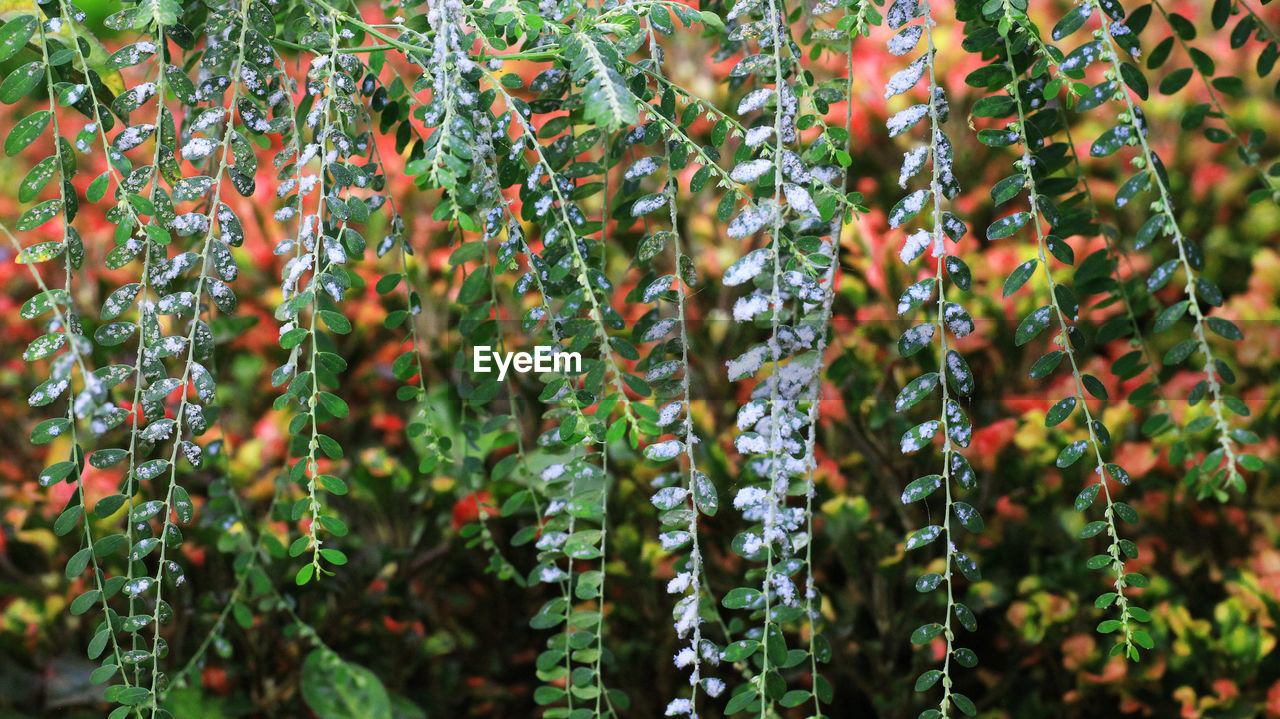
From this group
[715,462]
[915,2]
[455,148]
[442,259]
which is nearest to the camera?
[455,148]

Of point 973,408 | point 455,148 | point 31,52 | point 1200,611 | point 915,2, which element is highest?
point 31,52

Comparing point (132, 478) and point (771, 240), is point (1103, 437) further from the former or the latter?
point (132, 478)

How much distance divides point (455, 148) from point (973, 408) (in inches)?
53.1

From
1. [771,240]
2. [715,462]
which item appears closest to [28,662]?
[715,462]

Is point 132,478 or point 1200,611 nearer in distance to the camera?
point 132,478

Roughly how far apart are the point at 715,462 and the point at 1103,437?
0.82m

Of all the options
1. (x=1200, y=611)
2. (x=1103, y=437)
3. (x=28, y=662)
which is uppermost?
(x=1103, y=437)

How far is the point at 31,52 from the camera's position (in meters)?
1.06

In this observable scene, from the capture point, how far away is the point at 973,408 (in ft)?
6.03

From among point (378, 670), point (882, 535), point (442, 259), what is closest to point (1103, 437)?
point (882, 535)

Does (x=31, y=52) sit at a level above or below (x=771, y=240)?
above

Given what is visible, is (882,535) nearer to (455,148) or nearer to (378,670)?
(378,670)

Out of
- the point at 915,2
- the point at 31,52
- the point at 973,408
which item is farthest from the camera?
the point at 973,408

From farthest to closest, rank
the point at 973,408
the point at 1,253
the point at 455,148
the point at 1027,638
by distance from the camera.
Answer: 1. the point at 1,253
2. the point at 973,408
3. the point at 1027,638
4. the point at 455,148
